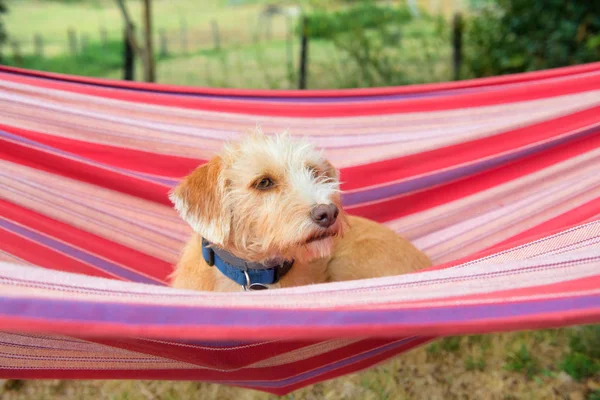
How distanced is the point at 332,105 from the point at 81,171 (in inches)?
50.4

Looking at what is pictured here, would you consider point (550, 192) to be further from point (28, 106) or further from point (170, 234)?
point (28, 106)

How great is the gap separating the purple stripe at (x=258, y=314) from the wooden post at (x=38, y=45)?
279 inches

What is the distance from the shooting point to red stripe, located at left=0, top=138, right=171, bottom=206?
2.67 meters

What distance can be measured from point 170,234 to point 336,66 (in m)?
5.36

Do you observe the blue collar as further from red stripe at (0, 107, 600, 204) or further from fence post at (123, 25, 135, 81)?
fence post at (123, 25, 135, 81)

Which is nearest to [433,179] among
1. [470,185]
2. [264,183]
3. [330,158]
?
[470,185]

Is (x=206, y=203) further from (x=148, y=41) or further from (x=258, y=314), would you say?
(x=148, y=41)

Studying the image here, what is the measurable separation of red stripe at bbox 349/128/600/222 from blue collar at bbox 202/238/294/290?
31.4 inches

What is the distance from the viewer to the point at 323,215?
2094 mm

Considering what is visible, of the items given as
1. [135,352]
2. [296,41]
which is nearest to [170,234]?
[135,352]

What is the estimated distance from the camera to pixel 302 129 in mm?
3111

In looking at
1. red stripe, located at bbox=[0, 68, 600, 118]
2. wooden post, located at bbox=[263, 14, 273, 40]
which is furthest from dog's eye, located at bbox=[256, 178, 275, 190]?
wooden post, located at bbox=[263, 14, 273, 40]

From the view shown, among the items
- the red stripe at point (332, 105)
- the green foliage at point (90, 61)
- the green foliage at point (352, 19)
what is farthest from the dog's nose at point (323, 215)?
the green foliage at point (90, 61)

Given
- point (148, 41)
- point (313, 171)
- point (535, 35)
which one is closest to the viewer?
point (313, 171)
